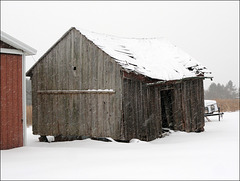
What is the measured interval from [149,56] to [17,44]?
7230mm

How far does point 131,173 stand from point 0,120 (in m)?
4.92

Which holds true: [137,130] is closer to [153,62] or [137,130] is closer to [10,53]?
[153,62]

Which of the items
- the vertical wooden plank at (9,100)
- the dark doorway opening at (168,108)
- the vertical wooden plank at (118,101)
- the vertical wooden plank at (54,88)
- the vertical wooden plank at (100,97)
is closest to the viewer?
the vertical wooden plank at (9,100)

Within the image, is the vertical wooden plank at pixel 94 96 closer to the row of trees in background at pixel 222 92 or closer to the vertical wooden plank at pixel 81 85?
the vertical wooden plank at pixel 81 85

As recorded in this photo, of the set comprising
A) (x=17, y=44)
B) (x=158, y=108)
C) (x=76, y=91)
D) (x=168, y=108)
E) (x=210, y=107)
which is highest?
(x=17, y=44)

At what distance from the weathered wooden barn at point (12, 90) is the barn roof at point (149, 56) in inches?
139

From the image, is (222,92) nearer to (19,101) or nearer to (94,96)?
(94,96)

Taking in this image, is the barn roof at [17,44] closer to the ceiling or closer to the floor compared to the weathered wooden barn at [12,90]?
closer to the ceiling

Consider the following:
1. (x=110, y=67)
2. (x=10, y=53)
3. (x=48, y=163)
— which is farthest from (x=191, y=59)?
(x=48, y=163)

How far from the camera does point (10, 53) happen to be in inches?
392

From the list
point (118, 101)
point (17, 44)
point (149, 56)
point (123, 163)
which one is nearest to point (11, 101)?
point (17, 44)

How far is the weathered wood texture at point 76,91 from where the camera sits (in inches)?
484

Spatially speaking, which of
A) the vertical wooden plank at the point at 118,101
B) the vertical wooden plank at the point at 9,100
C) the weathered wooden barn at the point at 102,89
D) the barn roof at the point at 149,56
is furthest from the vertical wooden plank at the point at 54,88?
the vertical wooden plank at the point at 9,100

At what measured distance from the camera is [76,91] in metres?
13.3
